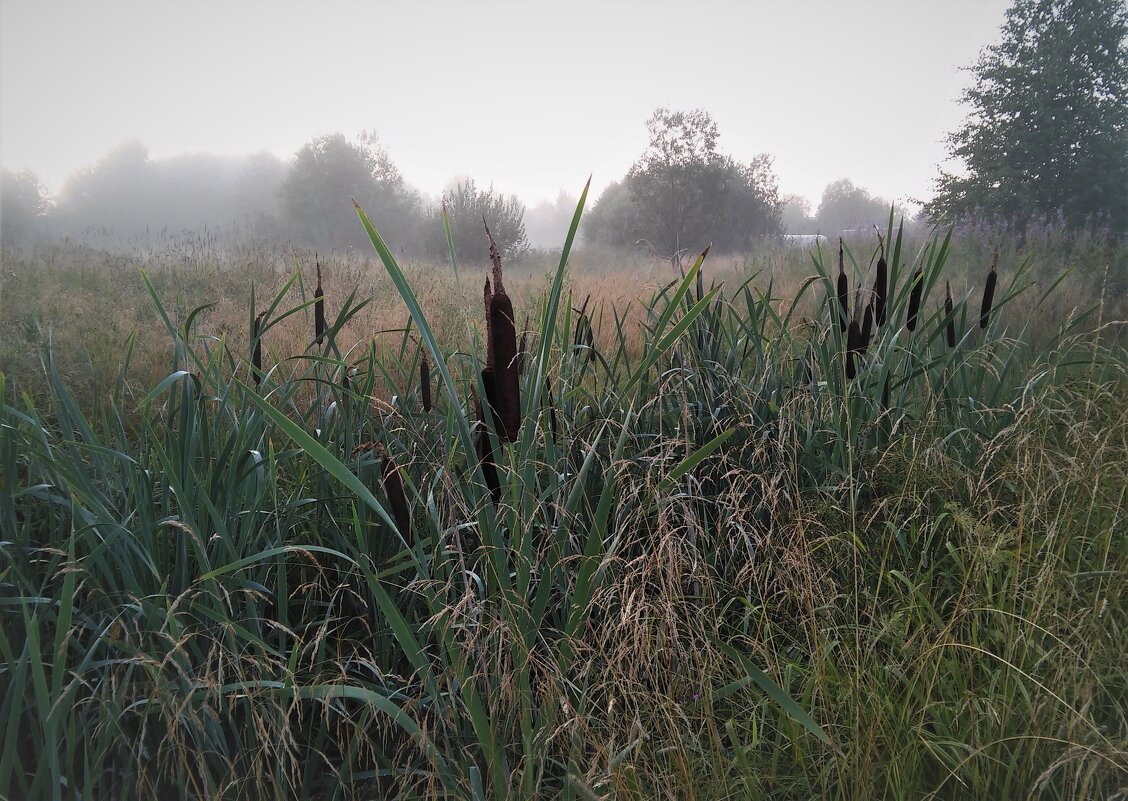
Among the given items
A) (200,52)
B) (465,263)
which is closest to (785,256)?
(465,263)

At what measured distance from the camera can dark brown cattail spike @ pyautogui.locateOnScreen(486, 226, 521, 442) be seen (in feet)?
2.84

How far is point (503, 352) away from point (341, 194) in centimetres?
535

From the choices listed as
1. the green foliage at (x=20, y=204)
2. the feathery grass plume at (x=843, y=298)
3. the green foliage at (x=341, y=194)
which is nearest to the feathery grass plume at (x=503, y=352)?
the feathery grass plume at (x=843, y=298)

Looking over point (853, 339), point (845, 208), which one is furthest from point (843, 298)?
point (845, 208)

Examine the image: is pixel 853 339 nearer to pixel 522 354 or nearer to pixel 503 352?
pixel 522 354

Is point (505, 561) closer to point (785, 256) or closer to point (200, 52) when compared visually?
point (200, 52)

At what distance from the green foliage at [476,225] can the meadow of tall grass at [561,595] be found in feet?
12.7

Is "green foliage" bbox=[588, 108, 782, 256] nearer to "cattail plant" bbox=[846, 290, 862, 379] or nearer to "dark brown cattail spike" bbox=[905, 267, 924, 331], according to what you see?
"dark brown cattail spike" bbox=[905, 267, 924, 331]

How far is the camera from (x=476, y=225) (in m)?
5.96

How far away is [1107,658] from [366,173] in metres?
6.40

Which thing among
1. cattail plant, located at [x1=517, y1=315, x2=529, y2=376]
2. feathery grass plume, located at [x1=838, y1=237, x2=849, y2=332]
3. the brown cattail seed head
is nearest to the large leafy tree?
feathery grass plume, located at [x1=838, y1=237, x2=849, y2=332]

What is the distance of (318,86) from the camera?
3.20 meters

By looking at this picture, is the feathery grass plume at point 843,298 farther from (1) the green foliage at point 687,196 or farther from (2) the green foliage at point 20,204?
(1) the green foliage at point 687,196

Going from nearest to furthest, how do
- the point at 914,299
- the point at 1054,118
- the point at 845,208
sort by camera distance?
the point at 914,299 < the point at 1054,118 < the point at 845,208
